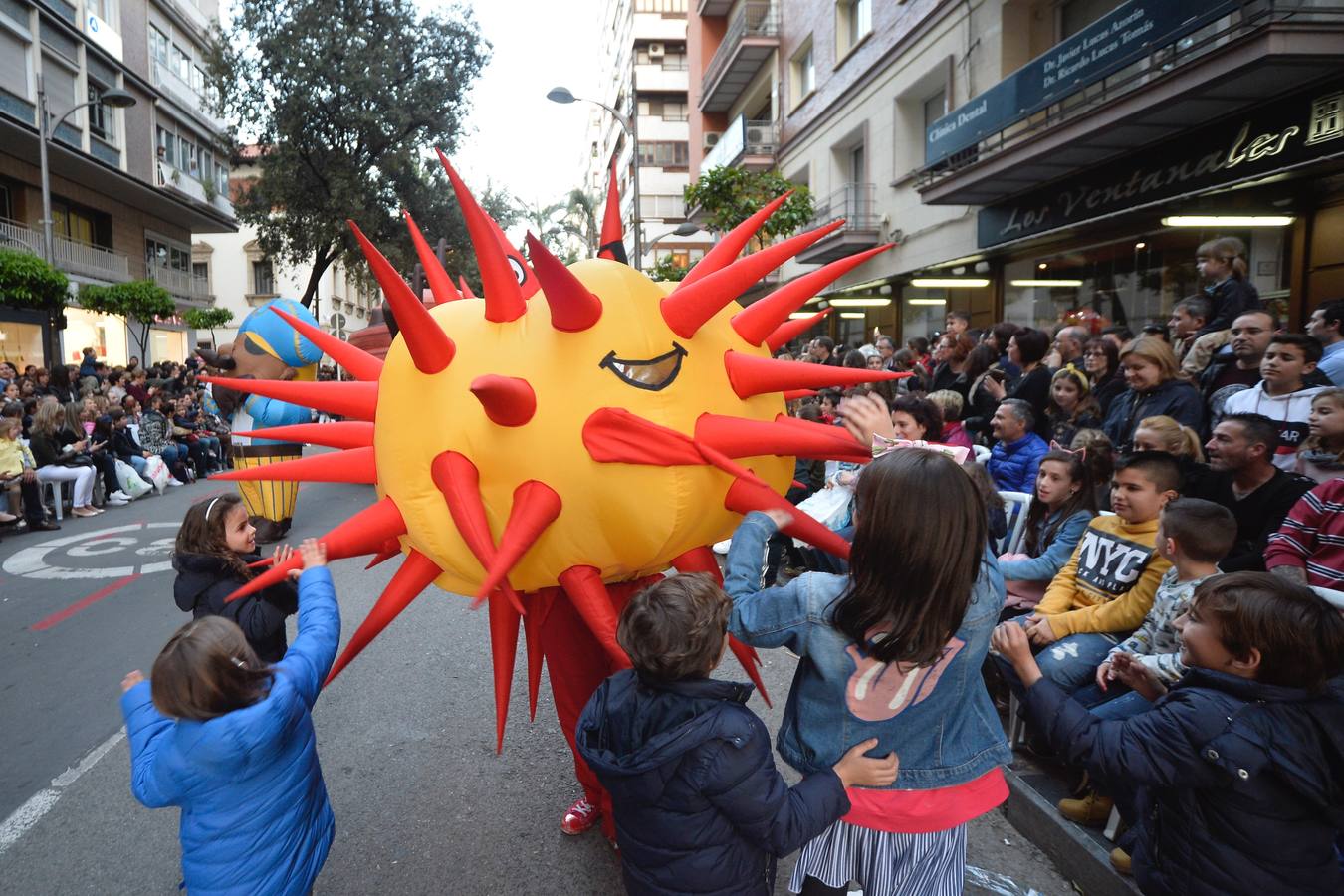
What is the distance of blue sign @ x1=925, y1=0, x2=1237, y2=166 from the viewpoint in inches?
301

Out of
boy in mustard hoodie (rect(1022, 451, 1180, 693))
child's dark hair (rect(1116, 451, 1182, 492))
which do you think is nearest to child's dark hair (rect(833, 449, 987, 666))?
boy in mustard hoodie (rect(1022, 451, 1180, 693))

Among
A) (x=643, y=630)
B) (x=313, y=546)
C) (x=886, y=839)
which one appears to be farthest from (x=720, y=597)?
(x=313, y=546)

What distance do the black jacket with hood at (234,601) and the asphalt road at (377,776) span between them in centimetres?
81

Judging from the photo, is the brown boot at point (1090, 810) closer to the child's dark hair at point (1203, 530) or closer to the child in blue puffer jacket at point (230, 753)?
the child's dark hair at point (1203, 530)

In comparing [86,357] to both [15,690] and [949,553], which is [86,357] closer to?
[15,690]

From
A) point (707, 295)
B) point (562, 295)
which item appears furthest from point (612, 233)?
point (562, 295)

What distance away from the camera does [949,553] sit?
160 centimetres

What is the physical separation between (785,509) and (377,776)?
2344mm

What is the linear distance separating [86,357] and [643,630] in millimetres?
15881

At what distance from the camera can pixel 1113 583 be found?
2.95 metres

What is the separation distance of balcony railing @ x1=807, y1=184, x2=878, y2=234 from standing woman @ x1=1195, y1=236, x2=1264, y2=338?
10.1 metres

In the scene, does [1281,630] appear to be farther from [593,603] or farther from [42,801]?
[42,801]

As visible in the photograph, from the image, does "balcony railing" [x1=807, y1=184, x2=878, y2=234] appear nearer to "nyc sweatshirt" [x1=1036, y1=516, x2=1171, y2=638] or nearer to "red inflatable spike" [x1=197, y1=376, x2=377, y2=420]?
"nyc sweatshirt" [x1=1036, y1=516, x2=1171, y2=638]

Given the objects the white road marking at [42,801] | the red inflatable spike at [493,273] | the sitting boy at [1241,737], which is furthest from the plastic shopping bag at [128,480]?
the sitting boy at [1241,737]
